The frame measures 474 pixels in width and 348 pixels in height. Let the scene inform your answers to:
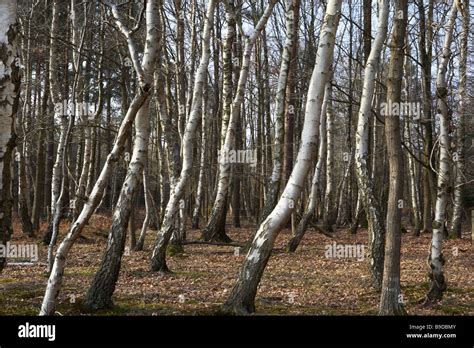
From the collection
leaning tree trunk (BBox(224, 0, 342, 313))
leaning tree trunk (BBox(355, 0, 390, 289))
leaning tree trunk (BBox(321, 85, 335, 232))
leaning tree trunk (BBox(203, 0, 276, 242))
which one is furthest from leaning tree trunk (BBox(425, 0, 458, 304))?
leaning tree trunk (BBox(321, 85, 335, 232))

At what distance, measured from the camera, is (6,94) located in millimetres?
5914

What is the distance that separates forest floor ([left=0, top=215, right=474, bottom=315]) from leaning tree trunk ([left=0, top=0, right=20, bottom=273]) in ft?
5.84

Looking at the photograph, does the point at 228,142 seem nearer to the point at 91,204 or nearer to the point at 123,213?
the point at 123,213

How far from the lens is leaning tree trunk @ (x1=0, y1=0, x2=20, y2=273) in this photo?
586cm

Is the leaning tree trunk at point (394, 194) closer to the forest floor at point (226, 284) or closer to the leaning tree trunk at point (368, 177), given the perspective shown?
the forest floor at point (226, 284)

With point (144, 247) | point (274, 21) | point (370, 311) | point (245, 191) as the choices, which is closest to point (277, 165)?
point (144, 247)

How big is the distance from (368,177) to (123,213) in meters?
4.29

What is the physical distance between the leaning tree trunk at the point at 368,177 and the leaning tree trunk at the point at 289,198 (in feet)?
8.32

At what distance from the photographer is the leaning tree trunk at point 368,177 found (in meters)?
9.09

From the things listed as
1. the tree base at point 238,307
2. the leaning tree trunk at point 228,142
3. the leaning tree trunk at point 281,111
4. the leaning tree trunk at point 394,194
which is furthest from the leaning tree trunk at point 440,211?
the leaning tree trunk at point 281,111

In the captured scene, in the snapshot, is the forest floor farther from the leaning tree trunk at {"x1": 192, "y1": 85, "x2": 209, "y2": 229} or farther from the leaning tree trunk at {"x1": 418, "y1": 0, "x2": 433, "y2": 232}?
the leaning tree trunk at {"x1": 192, "y1": 85, "x2": 209, "y2": 229}
